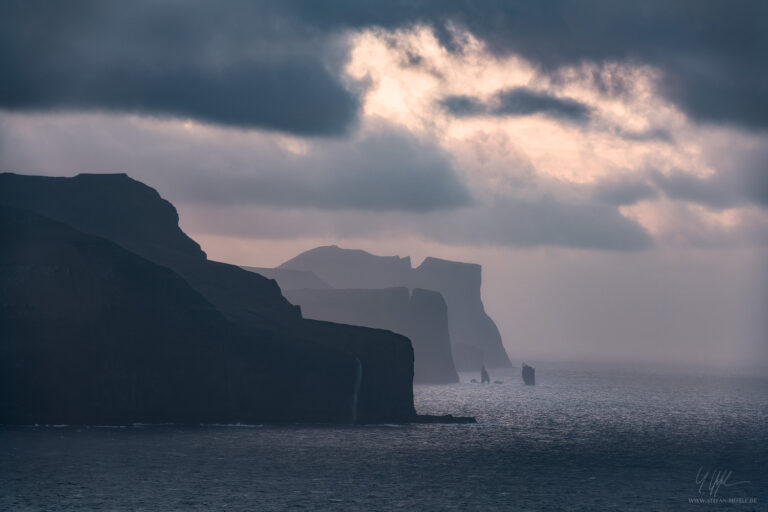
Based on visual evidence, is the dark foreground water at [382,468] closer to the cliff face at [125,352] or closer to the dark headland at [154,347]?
the cliff face at [125,352]

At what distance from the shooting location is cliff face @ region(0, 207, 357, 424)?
104 m

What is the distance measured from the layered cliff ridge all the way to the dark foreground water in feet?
18.7

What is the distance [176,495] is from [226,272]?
75.2 metres

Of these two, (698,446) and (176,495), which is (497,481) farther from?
(698,446)

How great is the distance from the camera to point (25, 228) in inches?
4542

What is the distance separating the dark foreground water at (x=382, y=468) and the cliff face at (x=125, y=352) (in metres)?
5.50

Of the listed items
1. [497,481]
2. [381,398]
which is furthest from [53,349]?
[497,481]
